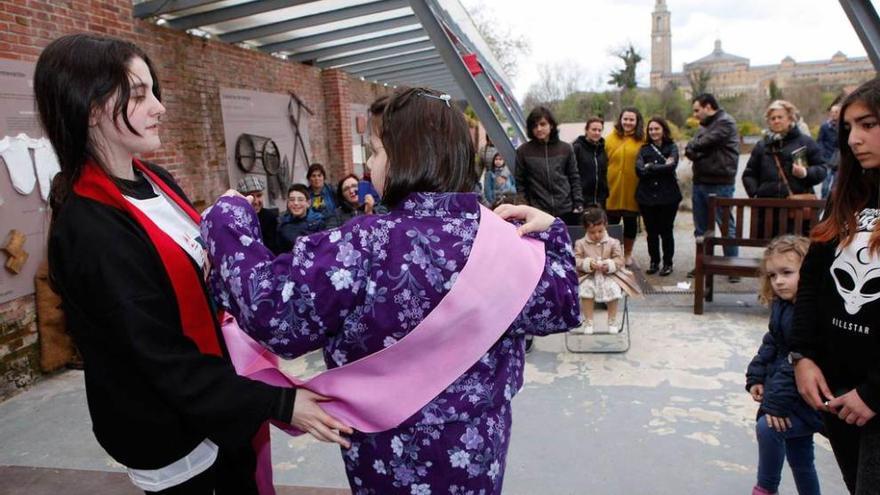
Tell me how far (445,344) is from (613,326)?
11.5ft

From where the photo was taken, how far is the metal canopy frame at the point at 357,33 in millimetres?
5727

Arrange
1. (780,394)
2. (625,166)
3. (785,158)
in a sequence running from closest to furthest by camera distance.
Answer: (780,394), (785,158), (625,166)

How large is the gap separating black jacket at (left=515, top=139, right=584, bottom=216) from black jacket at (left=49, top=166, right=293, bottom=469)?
4.54 metres

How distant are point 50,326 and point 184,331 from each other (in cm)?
390

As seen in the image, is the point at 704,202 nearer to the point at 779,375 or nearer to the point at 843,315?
the point at 779,375

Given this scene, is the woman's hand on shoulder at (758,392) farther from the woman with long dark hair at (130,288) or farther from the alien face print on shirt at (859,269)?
the woman with long dark hair at (130,288)

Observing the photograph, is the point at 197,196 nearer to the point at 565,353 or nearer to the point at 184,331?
the point at 565,353

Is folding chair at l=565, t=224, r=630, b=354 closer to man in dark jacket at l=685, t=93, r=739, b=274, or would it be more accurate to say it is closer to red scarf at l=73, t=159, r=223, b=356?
man in dark jacket at l=685, t=93, r=739, b=274

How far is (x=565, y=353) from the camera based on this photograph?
439 cm

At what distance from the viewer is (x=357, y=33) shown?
327 inches

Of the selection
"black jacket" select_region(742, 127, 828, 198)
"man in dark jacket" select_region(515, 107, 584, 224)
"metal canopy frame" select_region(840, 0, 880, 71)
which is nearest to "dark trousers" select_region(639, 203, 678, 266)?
"black jacket" select_region(742, 127, 828, 198)

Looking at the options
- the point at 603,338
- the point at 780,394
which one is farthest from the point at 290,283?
the point at 603,338

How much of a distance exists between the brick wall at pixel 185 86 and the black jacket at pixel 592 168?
415cm

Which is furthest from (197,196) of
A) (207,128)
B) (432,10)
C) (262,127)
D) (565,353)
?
(565,353)
